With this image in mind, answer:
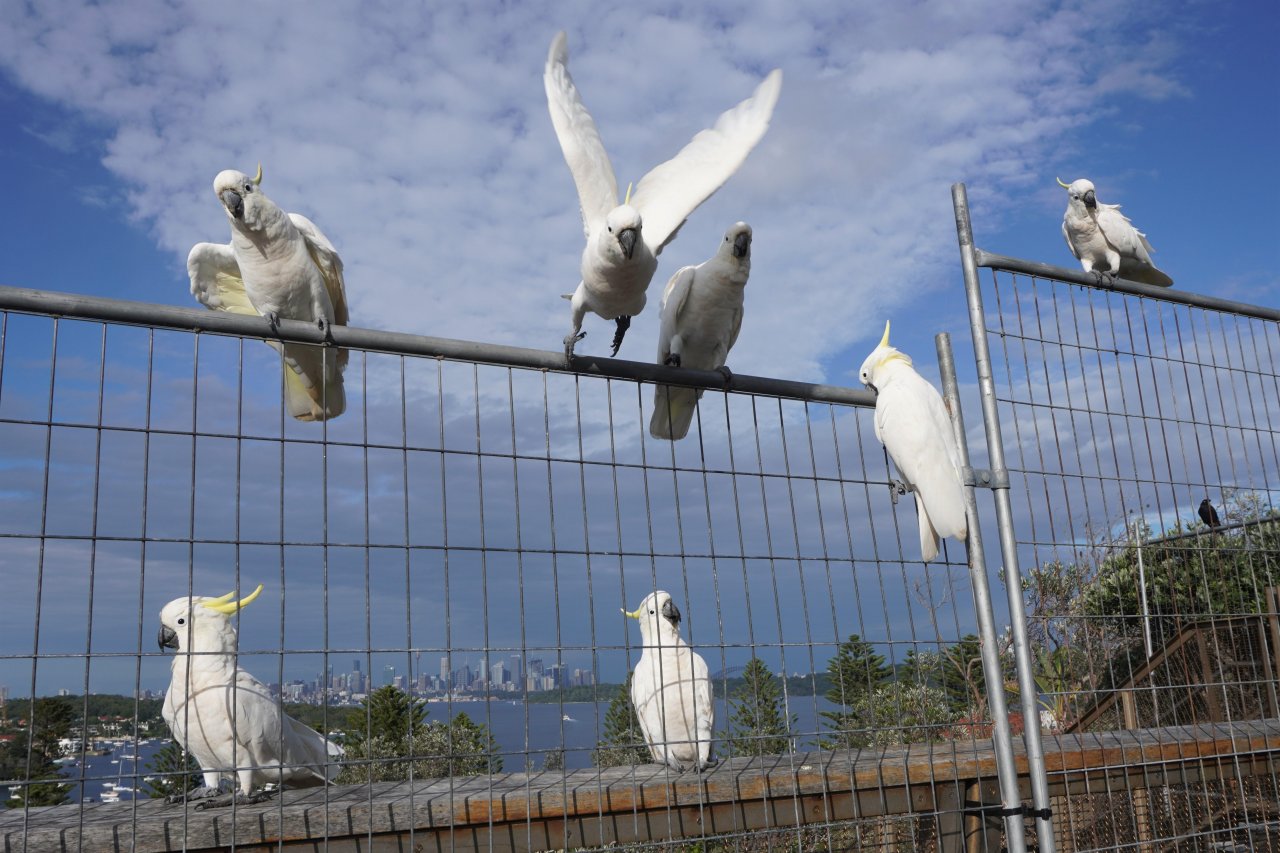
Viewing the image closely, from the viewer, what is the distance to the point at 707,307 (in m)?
4.24

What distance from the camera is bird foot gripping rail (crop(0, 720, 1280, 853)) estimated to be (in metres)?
2.25

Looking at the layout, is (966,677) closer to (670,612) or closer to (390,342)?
(670,612)

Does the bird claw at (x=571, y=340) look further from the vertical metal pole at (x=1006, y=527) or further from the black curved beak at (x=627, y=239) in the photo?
the vertical metal pole at (x=1006, y=527)

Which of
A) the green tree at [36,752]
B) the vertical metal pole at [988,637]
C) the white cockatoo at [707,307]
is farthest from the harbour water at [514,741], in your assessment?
the white cockatoo at [707,307]

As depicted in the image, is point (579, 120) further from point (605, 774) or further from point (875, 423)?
point (605, 774)

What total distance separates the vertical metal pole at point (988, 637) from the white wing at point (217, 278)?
263 cm

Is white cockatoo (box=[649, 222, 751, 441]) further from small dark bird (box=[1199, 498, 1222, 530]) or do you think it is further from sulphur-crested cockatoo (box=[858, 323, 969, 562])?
small dark bird (box=[1199, 498, 1222, 530])

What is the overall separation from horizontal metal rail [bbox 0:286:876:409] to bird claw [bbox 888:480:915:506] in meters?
0.31

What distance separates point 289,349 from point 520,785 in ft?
5.38

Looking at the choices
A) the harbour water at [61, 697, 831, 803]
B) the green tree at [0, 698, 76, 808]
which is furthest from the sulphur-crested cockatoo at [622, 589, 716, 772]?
the green tree at [0, 698, 76, 808]

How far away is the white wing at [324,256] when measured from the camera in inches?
145

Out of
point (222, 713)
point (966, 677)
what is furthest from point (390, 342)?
point (966, 677)

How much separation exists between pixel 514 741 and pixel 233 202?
2149mm

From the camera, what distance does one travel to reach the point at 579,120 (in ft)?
12.6
